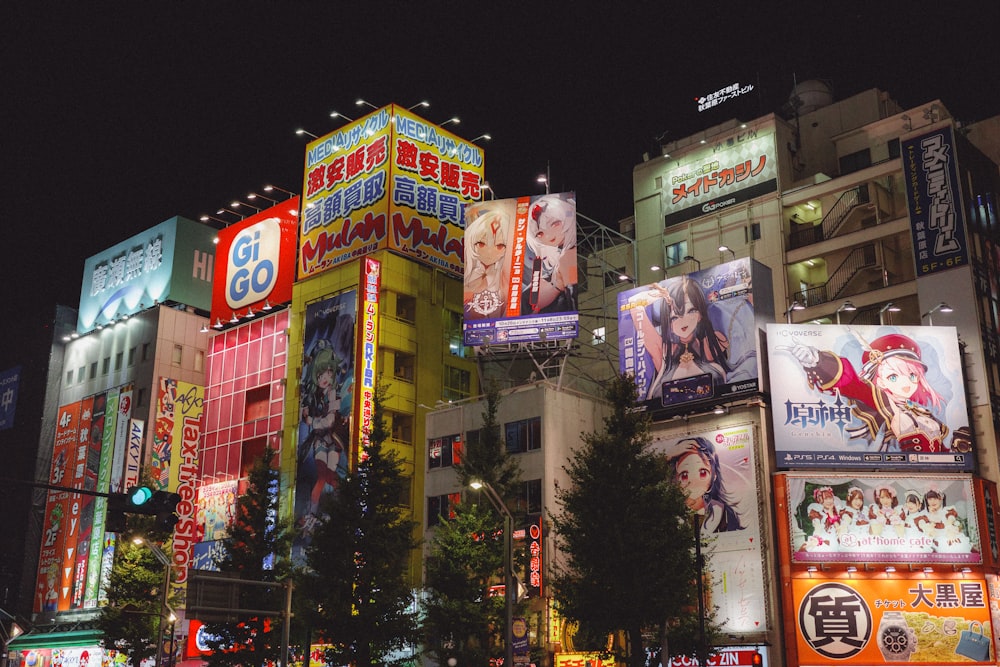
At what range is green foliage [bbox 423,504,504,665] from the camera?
125 feet

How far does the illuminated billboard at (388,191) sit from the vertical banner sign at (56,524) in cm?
2548

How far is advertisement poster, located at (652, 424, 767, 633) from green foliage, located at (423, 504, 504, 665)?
8.24 metres

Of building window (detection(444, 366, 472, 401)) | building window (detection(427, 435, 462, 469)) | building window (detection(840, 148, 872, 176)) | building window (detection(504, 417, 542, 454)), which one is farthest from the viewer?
building window (detection(444, 366, 472, 401))

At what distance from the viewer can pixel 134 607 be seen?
50.6 meters

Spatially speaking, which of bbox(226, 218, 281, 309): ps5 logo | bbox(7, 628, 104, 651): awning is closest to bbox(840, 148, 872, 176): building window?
bbox(226, 218, 281, 309): ps5 logo

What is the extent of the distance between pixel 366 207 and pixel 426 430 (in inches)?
587

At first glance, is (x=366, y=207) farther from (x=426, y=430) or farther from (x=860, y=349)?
(x=860, y=349)

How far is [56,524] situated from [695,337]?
48846 mm

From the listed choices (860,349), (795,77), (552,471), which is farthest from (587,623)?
(795,77)

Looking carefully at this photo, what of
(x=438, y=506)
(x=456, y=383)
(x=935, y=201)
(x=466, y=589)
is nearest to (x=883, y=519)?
(x=935, y=201)

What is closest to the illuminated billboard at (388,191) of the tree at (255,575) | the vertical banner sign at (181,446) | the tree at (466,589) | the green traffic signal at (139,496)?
the vertical banner sign at (181,446)

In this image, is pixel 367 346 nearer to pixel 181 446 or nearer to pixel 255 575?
pixel 255 575

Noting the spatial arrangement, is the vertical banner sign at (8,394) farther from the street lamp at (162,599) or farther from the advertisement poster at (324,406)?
the advertisement poster at (324,406)

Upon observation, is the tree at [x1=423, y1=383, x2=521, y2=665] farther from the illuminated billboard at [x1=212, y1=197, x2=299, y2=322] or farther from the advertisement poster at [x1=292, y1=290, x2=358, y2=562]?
the illuminated billboard at [x1=212, y1=197, x2=299, y2=322]
